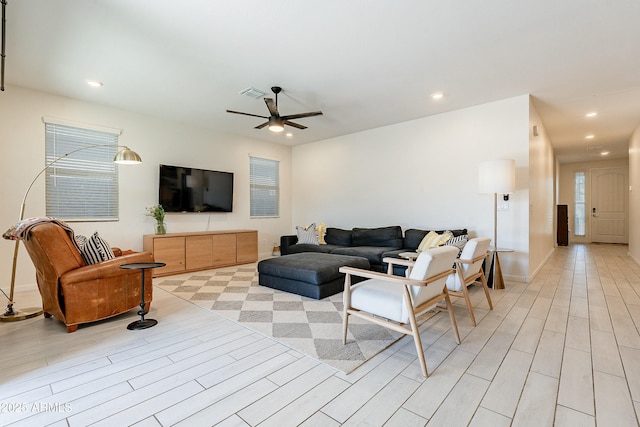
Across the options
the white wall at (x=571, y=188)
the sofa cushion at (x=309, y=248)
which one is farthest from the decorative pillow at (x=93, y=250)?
the white wall at (x=571, y=188)


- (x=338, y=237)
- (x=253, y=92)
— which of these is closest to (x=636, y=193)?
(x=338, y=237)

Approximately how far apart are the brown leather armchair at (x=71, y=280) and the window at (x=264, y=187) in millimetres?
3974

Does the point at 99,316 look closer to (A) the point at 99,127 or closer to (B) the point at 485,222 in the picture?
(A) the point at 99,127

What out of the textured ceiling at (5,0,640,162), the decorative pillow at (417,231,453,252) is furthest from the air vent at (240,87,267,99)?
the decorative pillow at (417,231,453,252)

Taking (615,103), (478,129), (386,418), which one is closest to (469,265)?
(386,418)

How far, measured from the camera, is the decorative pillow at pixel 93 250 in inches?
111

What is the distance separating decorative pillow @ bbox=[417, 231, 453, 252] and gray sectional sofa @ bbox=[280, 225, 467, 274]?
304mm

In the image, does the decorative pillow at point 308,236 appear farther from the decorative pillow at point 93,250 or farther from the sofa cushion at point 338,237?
the decorative pillow at point 93,250

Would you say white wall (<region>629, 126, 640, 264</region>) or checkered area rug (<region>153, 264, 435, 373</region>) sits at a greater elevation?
white wall (<region>629, 126, 640, 264</region>)

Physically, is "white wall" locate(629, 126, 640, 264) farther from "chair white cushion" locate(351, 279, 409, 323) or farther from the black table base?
the black table base

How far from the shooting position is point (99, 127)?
458cm

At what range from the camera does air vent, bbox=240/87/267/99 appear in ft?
12.9

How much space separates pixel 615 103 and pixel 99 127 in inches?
315

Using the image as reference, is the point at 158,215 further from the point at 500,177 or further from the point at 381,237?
the point at 500,177
